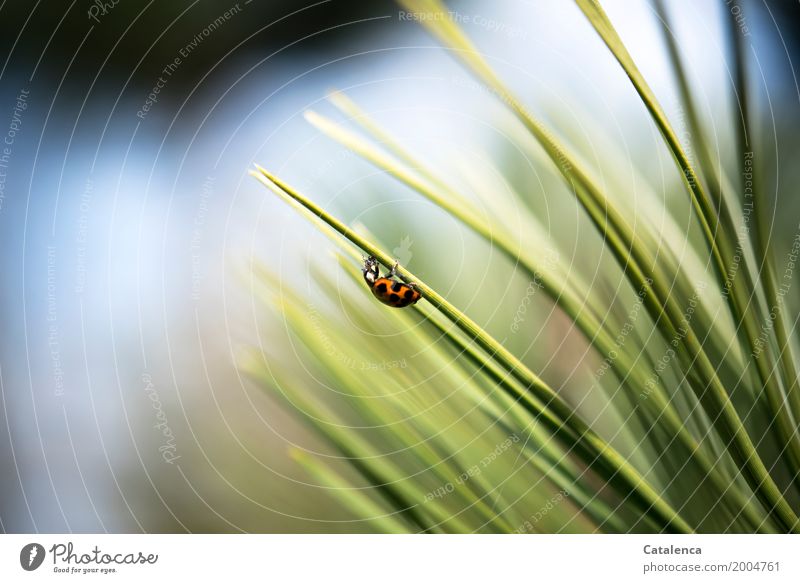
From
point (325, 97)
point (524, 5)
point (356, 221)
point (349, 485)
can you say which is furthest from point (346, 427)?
point (524, 5)

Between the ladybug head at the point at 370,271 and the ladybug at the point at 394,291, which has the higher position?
the ladybug head at the point at 370,271

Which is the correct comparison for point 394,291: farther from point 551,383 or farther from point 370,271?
point 551,383

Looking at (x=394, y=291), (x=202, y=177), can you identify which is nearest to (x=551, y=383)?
(x=394, y=291)
